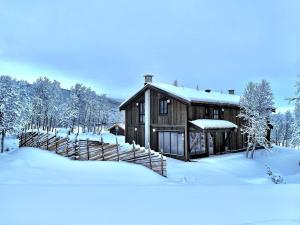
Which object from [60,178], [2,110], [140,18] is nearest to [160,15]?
[140,18]

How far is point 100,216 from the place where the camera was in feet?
15.0

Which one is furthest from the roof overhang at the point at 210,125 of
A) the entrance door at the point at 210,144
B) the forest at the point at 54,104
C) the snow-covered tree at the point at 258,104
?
the forest at the point at 54,104

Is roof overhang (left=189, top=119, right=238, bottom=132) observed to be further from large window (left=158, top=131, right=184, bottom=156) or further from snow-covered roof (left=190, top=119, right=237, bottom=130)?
large window (left=158, top=131, right=184, bottom=156)

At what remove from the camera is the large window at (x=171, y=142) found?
2354 centimetres

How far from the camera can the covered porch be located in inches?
894

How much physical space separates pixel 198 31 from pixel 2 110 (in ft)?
76.2

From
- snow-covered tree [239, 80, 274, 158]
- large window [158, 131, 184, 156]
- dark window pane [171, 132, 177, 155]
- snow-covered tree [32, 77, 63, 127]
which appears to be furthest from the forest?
snow-covered tree [239, 80, 274, 158]

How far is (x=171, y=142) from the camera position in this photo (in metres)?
24.3

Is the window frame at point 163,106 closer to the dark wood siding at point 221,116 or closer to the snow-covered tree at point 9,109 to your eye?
the dark wood siding at point 221,116

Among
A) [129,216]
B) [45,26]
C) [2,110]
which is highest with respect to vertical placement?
[45,26]

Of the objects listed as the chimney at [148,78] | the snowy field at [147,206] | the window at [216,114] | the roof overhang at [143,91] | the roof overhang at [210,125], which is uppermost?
the chimney at [148,78]

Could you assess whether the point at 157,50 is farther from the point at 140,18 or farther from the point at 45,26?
the point at 45,26

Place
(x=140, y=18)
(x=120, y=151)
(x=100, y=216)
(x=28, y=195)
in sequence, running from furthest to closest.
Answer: (x=140, y=18)
(x=120, y=151)
(x=28, y=195)
(x=100, y=216)

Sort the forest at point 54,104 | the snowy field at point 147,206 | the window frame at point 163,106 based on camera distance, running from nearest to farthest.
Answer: the snowy field at point 147,206
the window frame at point 163,106
the forest at point 54,104
